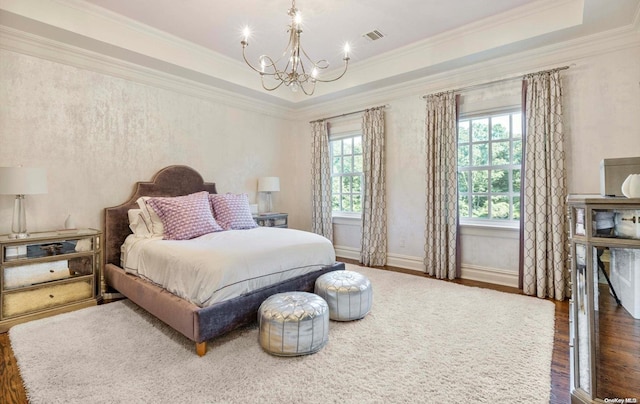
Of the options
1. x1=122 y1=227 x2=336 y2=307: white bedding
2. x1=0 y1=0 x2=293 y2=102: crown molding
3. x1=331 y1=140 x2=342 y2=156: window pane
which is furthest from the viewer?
x1=331 y1=140 x2=342 y2=156: window pane

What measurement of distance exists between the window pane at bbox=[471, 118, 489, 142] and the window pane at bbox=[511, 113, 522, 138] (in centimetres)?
28

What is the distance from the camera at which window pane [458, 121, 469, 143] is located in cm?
399

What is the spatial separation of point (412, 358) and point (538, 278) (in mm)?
2140

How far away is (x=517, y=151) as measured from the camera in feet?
12.0

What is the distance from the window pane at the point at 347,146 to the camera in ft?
17.1

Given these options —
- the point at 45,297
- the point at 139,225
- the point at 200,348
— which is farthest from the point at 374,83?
the point at 45,297

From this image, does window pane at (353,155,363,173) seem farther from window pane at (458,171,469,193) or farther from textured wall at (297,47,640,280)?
window pane at (458,171,469,193)

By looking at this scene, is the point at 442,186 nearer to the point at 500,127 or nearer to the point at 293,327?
the point at 500,127

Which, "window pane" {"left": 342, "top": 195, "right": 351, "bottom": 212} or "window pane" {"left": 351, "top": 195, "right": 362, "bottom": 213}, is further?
"window pane" {"left": 342, "top": 195, "right": 351, "bottom": 212}

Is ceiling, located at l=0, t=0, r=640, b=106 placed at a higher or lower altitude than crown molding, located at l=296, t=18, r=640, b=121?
higher

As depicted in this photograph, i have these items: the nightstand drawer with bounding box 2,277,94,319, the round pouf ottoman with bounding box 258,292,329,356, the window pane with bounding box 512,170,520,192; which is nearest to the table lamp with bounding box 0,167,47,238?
the nightstand drawer with bounding box 2,277,94,319

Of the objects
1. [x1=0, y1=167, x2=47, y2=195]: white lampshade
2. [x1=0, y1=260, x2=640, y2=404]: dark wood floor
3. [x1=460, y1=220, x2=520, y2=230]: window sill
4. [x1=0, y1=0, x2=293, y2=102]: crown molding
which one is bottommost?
[x1=0, y1=260, x2=640, y2=404]: dark wood floor

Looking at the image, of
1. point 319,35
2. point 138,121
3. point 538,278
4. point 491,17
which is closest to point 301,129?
point 319,35

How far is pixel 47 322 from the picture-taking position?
8.59ft
